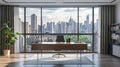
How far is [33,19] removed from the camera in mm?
12305

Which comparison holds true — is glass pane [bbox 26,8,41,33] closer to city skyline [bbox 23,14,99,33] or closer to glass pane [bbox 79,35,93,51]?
city skyline [bbox 23,14,99,33]

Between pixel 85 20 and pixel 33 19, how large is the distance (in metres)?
2.82

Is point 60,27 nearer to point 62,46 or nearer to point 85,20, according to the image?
point 85,20

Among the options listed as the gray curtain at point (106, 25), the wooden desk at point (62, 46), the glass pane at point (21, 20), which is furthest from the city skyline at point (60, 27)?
the wooden desk at point (62, 46)

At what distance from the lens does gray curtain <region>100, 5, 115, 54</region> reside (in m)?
11.7

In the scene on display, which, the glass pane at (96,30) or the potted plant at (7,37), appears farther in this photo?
the glass pane at (96,30)

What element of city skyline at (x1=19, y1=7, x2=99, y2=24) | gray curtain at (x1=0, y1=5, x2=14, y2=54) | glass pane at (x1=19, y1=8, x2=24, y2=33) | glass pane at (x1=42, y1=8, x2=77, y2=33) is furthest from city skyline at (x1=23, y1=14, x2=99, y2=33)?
gray curtain at (x1=0, y1=5, x2=14, y2=54)

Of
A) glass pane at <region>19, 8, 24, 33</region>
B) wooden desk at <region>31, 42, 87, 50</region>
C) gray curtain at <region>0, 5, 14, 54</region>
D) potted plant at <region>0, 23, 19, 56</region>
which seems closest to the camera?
wooden desk at <region>31, 42, 87, 50</region>

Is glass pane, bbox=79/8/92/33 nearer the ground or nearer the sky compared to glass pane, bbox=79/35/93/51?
nearer the sky

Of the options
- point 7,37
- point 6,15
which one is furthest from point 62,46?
point 6,15

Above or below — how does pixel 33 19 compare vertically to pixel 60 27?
above

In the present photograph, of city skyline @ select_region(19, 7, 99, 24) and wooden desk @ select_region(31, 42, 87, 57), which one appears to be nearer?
wooden desk @ select_region(31, 42, 87, 57)

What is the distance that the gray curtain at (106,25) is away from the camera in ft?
38.3

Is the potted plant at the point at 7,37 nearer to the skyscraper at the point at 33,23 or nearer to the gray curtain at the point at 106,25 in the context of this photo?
the skyscraper at the point at 33,23
